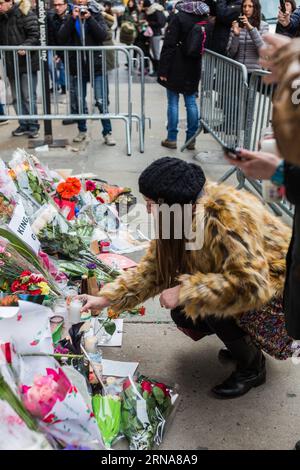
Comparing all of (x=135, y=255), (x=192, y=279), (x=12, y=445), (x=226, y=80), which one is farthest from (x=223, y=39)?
(x=12, y=445)

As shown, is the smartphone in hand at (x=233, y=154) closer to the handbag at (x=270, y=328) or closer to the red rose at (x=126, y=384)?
the handbag at (x=270, y=328)

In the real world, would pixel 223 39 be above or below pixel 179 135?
above

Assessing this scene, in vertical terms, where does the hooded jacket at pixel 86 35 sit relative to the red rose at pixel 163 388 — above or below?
above

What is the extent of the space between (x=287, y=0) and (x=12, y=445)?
6365 mm

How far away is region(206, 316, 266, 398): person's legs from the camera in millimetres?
2705

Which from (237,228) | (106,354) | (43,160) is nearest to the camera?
(237,228)

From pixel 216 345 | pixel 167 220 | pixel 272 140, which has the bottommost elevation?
pixel 216 345

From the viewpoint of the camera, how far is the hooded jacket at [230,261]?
2.36m

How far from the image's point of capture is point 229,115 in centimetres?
584

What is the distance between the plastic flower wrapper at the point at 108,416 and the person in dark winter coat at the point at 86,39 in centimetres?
508

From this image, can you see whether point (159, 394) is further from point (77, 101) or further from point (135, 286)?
point (77, 101)

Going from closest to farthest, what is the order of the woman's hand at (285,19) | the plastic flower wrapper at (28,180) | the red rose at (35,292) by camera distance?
the red rose at (35,292) < the plastic flower wrapper at (28,180) < the woman's hand at (285,19)

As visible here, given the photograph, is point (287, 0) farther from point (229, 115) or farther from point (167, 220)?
point (167, 220)

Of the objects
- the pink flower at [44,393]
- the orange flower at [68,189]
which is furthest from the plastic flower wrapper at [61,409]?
the orange flower at [68,189]
